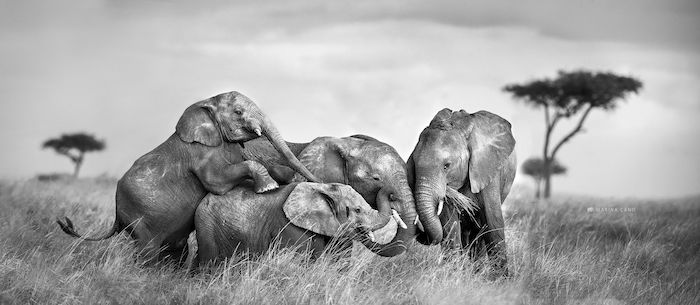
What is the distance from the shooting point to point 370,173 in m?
Answer: 8.99

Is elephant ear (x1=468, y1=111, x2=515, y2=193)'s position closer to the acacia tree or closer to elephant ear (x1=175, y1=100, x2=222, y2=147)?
elephant ear (x1=175, y1=100, x2=222, y2=147)

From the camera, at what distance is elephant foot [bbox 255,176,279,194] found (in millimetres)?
A: 8734

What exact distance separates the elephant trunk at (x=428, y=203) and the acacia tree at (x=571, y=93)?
21689 millimetres

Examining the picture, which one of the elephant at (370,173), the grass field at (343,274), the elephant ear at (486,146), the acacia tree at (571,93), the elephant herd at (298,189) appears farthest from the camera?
the acacia tree at (571,93)

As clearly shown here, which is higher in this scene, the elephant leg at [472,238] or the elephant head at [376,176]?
the elephant head at [376,176]

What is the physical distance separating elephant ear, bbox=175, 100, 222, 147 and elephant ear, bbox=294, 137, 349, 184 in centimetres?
82

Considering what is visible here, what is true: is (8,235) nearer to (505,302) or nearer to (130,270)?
(130,270)

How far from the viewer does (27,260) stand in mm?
9312

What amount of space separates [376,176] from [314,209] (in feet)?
2.26

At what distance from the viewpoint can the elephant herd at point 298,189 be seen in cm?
873

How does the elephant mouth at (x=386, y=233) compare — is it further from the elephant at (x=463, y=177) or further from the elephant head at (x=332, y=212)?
the elephant at (x=463, y=177)

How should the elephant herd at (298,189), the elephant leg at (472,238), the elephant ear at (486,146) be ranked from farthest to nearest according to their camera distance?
the elephant leg at (472,238) < the elephant ear at (486,146) < the elephant herd at (298,189)

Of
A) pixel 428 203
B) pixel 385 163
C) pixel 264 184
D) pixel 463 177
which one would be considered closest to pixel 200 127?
pixel 264 184

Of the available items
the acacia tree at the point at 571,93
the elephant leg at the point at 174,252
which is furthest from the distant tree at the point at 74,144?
the elephant leg at the point at 174,252
